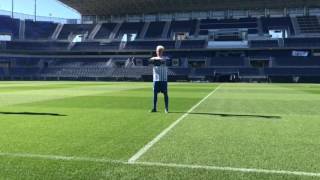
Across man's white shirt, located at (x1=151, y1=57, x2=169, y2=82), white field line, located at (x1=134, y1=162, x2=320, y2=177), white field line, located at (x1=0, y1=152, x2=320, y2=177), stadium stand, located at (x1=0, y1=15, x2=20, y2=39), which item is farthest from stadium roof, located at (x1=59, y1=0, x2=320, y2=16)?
white field line, located at (x1=134, y1=162, x2=320, y2=177)

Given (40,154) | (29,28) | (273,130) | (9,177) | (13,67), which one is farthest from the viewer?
(29,28)

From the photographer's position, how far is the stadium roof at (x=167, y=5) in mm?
74375

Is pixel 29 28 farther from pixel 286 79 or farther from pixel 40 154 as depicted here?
pixel 40 154

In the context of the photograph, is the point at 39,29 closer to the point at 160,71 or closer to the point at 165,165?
the point at 160,71

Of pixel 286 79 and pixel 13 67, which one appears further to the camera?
pixel 13 67

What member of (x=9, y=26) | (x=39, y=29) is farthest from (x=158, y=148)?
(x=39, y=29)

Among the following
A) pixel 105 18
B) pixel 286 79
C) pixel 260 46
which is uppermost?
pixel 105 18

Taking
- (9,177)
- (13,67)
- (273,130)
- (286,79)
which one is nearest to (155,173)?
(9,177)

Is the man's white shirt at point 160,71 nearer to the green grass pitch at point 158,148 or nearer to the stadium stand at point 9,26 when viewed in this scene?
the green grass pitch at point 158,148

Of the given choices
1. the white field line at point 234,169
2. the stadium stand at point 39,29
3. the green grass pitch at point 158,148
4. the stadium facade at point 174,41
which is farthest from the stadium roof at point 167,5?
the white field line at point 234,169

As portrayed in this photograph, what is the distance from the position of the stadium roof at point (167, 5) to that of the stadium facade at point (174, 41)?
177 millimetres

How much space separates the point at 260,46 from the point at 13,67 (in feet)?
148

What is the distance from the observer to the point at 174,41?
78250 mm

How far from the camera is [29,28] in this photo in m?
86.2
